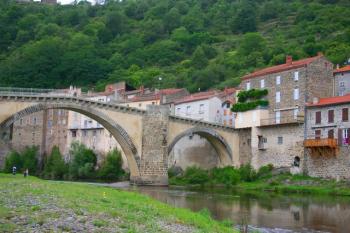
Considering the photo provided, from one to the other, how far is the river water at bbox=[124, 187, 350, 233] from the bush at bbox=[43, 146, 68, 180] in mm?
39693

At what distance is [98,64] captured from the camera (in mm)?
122812

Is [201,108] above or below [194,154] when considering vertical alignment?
above

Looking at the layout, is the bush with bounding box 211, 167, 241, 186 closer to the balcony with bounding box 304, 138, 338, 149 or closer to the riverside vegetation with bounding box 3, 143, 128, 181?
the balcony with bounding box 304, 138, 338, 149

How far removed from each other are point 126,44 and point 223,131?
82.1 metres

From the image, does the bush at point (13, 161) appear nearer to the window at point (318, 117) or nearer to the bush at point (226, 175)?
the bush at point (226, 175)

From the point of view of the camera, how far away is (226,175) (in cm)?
6200

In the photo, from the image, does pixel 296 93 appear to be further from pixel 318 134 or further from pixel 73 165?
pixel 73 165

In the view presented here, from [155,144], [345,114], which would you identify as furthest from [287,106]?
[155,144]

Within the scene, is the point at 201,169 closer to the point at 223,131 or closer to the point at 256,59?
the point at 223,131

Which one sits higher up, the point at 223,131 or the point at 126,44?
the point at 126,44

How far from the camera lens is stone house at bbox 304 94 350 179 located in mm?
51094

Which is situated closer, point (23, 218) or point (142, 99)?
point (23, 218)

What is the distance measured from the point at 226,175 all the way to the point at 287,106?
10319 mm

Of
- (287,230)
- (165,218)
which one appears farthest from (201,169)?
(165,218)
